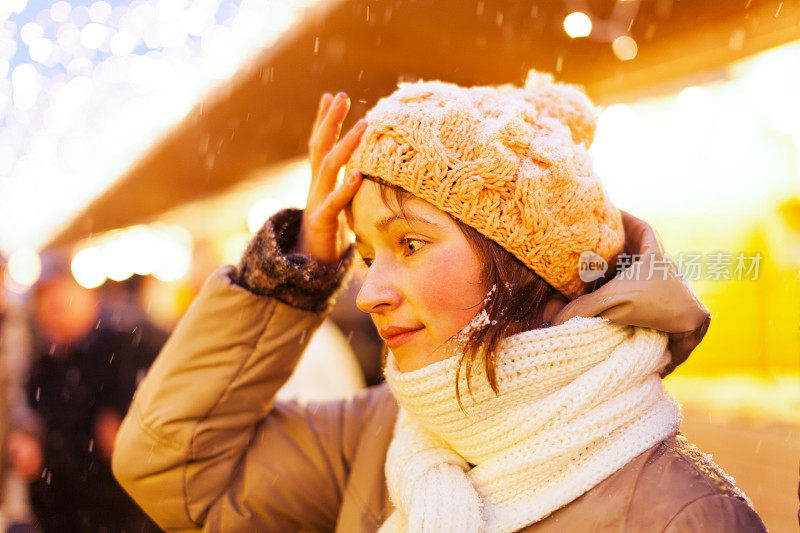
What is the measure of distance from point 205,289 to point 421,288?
0.70 metres

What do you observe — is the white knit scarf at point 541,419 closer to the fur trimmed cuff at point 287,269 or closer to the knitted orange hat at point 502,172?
the knitted orange hat at point 502,172

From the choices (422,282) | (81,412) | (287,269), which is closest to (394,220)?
(422,282)

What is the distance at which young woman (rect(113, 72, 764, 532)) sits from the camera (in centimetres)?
121

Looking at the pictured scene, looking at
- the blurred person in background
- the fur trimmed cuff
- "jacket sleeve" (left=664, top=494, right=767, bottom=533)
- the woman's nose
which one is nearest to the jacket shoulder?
"jacket sleeve" (left=664, top=494, right=767, bottom=533)

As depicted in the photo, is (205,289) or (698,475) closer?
(698,475)

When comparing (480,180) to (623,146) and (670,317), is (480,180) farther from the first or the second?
(623,146)

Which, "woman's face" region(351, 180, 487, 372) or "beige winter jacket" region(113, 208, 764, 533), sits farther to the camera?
"beige winter jacket" region(113, 208, 764, 533)

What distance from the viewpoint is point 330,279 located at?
1652 millimetres

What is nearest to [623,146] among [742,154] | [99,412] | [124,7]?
[742,154]

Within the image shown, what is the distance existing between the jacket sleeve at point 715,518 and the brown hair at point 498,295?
39 cm

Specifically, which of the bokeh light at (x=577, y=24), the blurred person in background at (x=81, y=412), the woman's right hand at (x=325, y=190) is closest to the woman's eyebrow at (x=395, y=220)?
the woman's right hand at (x=325, y=190)

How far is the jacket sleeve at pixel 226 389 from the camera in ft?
5.33

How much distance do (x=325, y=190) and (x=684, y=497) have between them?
3.48 feet

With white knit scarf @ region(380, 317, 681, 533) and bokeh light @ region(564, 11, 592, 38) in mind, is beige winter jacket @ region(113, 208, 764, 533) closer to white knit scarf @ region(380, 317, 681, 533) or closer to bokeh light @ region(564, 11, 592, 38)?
white knit scarf @ region(380, 317, 681, 533)
